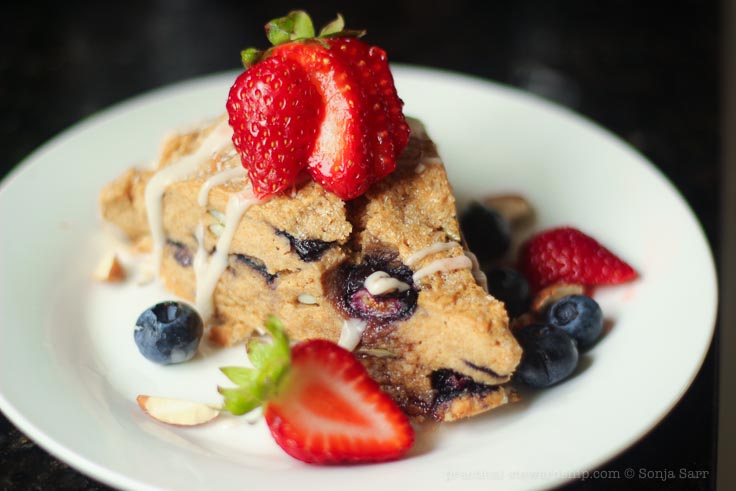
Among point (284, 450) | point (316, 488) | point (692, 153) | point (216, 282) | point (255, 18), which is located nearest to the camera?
point (316, 488)

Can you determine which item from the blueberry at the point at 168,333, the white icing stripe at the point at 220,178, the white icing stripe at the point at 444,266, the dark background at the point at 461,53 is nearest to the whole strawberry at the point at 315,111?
the white icing stripe at the point at 220,178

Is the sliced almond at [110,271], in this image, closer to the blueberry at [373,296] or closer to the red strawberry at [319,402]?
the blueberry at [373,296]

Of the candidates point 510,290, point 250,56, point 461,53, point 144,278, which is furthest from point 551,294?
point 461,53

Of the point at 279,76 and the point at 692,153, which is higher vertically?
the point at 692,153

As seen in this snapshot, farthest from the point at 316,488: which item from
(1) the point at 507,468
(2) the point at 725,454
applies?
(2) the point at 725,454

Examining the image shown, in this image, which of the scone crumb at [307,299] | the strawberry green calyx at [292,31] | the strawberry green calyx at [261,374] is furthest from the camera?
the scone crumb at [307,299]

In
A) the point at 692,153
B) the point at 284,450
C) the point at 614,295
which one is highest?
the point at 692,153

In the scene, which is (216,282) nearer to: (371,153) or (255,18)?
(371,153)
